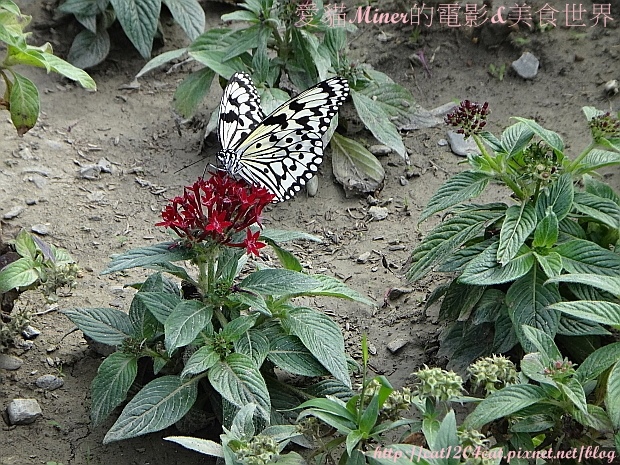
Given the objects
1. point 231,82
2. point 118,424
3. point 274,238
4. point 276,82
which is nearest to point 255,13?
point 276,82

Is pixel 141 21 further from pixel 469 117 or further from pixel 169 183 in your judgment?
pixel 469 117

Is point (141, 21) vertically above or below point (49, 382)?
above

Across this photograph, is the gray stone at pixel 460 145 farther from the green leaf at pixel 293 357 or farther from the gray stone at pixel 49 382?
the gray stone at pixel 49 382

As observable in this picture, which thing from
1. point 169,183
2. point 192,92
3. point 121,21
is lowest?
point 169,183

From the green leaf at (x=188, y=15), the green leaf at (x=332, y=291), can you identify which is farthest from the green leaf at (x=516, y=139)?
the green leaf at (x=188, y=15)

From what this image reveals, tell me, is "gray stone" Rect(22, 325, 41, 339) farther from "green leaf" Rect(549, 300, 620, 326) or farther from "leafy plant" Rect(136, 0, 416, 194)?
"green leaf" Rect(549, 300, 620, 326)

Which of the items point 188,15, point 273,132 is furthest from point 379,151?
point 188,15

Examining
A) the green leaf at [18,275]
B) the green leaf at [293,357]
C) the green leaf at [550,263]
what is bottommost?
the green leaf at [293,357]

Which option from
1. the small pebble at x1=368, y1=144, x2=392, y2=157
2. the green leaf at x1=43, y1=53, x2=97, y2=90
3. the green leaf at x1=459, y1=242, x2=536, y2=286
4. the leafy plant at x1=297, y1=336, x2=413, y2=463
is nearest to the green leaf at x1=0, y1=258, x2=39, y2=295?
the green leaf at x1=43, y1=53, x2=97, y2=90
